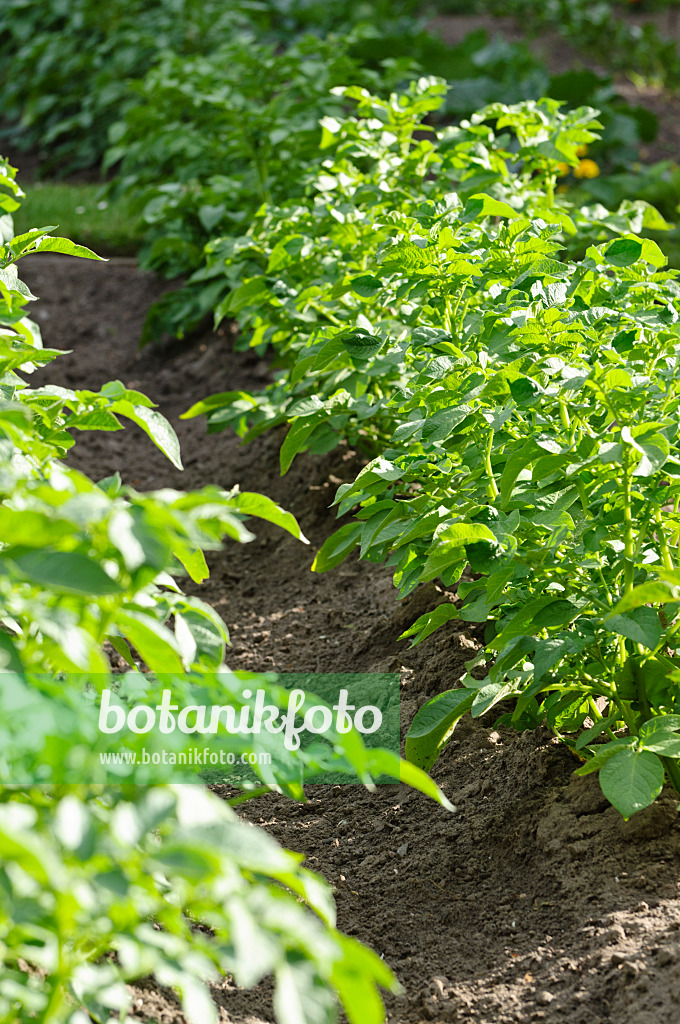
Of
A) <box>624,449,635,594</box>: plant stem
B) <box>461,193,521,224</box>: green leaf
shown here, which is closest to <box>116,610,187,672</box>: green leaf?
<box>624,449,635,594</box>: plant stem

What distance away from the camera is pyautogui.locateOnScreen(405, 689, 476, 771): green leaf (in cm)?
179

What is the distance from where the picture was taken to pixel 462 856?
193 centimetres

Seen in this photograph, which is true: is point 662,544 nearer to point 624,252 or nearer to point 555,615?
point 555,615

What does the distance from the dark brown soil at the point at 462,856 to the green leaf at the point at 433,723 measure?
0.23 m

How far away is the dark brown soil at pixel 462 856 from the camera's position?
1559 millimetres

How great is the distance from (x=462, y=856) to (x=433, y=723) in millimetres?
332

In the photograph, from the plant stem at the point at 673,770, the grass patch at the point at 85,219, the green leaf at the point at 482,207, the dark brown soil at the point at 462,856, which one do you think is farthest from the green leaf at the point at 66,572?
the grass patch at the point at 85,219

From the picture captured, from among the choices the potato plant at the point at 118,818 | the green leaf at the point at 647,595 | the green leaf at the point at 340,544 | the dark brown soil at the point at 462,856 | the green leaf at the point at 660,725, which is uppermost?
the potato plant at the point at 118,818

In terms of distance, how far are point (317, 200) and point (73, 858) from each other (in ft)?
6.92

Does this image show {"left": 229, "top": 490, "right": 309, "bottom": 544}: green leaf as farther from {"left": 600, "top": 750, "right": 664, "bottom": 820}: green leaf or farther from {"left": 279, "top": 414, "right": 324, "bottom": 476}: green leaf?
{"left": 279, "top": 414, "right": 324, "bottom": 476}: green leaf

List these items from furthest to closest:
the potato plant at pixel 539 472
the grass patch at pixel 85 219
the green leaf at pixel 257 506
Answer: the grass patch at pixel 85 219, the potato plant at pixel 539 472, the green leaf at pixel 257 506

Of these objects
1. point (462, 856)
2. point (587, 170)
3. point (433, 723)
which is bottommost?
point (462, 856)

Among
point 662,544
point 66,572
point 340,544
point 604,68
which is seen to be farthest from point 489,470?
point 604,68

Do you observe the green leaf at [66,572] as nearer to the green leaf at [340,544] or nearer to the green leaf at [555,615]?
the green leaf at [555,615]
